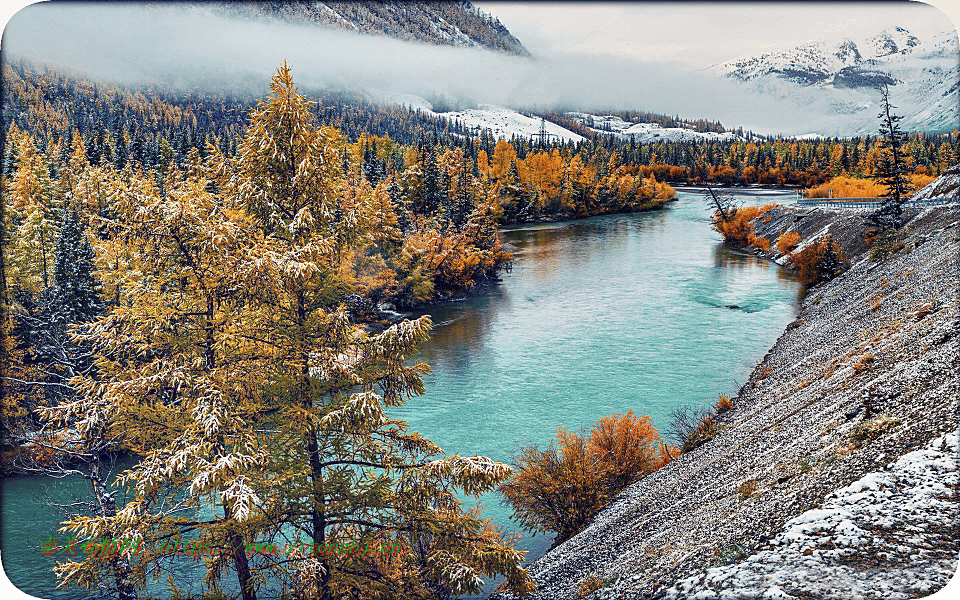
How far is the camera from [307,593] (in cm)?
707

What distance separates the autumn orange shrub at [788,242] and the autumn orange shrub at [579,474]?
3474 cm

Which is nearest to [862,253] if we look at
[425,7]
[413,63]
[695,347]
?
[695,347]

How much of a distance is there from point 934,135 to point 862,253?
8250 cm

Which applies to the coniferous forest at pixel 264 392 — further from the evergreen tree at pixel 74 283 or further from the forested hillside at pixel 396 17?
the evergreen tree at pixel 74 283

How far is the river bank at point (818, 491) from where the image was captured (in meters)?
5.38

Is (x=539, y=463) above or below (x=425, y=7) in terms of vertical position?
below

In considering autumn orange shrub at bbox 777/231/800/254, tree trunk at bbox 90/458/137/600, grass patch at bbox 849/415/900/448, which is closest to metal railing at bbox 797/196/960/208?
autumn orange shrub at bbox 777/231/800/254

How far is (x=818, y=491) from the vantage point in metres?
7.73

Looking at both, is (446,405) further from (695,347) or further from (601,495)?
(695,347)

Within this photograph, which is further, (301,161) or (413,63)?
(413,63)

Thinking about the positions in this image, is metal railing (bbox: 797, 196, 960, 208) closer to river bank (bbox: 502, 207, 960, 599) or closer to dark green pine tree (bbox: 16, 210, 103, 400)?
river bank (bbox: 502, 207, 960, 599)

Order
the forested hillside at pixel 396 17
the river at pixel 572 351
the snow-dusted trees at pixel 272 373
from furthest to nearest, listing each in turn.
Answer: the river at pixel 572 351, the forested hillside at pixel 396 17, the snow-dusted trees at pixel 272 373

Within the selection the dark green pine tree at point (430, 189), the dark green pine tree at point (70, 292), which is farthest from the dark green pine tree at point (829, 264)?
the dark green pine tree at point (70, 292)

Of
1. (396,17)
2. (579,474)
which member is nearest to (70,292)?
(396,17)
